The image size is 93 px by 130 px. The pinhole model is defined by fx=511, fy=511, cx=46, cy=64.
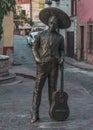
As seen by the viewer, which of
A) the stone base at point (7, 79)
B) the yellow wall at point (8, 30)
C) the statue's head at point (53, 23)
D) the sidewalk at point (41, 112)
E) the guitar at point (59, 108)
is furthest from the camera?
the yellow wall at point (8, 30)

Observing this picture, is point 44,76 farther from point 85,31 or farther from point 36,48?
point 85,31

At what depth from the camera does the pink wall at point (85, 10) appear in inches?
1195

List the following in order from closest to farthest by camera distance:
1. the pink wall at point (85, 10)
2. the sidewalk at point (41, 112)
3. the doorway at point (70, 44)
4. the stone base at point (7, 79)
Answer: the sidewalk at point (41, 112), the stone base at point (7, 79), the pink wall at point (85, 10), the doorway at point (70, 44)

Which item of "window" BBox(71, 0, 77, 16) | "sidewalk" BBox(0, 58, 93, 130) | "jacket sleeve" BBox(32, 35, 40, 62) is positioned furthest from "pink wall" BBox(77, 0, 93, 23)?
"jacket sleeve" BBox(32, 35, 40, 62)

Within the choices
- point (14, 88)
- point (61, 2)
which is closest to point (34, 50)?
point (14, 88)

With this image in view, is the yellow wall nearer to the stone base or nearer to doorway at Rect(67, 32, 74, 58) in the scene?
the stone base

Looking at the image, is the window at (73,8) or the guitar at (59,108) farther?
the window at (73,8)

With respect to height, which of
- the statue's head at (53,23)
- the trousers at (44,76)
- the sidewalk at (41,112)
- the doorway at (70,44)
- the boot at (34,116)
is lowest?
the doorway at (70,44)

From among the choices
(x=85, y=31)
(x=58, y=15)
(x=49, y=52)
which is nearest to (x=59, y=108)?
(x=49, y=52)

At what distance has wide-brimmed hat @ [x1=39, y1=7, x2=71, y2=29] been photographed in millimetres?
9359

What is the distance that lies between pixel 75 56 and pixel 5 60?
16305 mm

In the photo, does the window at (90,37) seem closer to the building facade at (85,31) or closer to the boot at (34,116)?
the building facade at (85,31)

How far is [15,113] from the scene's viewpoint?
1022 centimetres

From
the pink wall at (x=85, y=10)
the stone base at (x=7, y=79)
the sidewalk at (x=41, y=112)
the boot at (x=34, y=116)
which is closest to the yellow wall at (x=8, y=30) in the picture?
the pink wall at (x=85, y=10)
